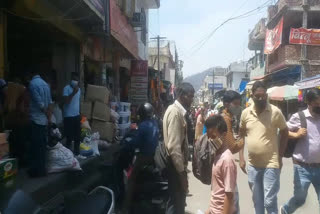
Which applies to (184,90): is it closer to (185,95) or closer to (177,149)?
(185,95)

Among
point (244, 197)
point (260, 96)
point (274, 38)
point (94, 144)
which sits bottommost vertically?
point (244, 197)

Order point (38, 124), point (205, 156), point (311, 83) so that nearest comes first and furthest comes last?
point (205, 156), point (38, 124), point (311, 83)

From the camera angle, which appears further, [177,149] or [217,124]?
[177,149]

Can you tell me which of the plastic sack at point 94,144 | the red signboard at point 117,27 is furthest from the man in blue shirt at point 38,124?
the red signboard at point 117,27

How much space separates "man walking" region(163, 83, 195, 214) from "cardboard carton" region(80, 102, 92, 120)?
535 cm

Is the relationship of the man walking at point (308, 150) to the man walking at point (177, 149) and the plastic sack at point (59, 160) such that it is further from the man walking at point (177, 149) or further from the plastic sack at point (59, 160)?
the plastic sack at point (59, 160)

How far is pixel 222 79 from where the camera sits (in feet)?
302

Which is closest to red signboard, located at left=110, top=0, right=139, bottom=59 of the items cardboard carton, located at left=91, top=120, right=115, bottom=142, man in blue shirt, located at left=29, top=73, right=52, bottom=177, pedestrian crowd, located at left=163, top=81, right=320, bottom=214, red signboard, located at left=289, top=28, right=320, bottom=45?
cardboard carton, located at left=91, top=120, right=115, bottom=142

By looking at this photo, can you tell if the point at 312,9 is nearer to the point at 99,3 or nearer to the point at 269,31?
the point at 269,31

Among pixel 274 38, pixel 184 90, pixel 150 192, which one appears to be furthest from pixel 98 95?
pixel 274 38

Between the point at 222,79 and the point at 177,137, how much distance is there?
89923mm

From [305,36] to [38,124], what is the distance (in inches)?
635

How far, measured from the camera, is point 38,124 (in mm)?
5379

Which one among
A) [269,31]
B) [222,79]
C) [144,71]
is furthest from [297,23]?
[222,79]
